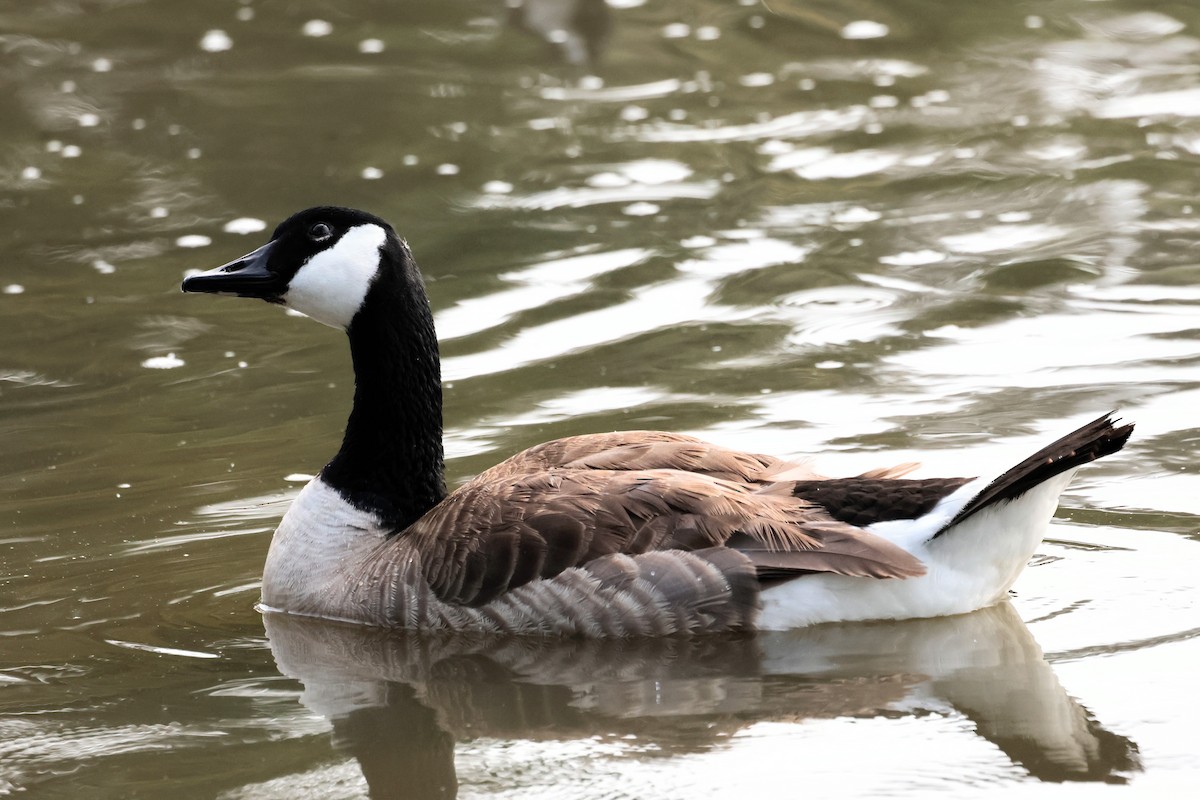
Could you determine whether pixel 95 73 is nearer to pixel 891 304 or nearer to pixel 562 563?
pixel 891 304

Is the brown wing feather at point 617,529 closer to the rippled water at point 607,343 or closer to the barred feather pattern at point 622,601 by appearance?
the barred feather pattern at point 622,601

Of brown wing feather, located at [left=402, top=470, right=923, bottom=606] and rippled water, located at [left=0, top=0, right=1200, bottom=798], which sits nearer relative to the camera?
rippled water, located at [left=0, top=0, right=1200, bottom=798]

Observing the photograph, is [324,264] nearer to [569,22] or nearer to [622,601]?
[622,601]

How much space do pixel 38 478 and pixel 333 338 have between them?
261 cm

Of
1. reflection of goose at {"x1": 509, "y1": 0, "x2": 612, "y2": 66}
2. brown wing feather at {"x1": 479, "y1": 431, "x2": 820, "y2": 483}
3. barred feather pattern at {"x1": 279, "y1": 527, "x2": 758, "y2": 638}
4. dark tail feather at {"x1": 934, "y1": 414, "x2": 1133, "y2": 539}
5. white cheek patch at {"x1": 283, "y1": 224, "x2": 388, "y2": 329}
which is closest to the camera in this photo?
dark tail feather at {"x1": 934, "y1": 414, "x2": 1133, "y2": 539}

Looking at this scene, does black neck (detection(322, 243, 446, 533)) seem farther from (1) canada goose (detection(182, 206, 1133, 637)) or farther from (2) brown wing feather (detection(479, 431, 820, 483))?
(2) brown wing feather (detection(479, 431, 820, 483))

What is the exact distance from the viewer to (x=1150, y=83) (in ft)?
53.8

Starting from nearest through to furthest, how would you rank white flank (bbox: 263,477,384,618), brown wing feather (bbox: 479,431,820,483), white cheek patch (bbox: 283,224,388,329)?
brown wing feather (bbox: 479,431,820,483)
white flank (bbox: 263,477,384,618)
white cheek patch (bbox: 283,224,388,329)

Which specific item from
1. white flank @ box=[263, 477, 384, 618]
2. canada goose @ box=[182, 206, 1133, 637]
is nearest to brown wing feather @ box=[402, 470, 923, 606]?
canada goose @ box=[182, 206, 1133, 637]

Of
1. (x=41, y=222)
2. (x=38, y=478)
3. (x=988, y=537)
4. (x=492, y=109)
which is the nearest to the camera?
(x=988, y=537)

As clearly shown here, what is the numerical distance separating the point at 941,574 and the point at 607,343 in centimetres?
427

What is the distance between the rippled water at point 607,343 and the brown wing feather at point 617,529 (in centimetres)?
35

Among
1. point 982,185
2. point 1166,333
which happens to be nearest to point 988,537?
point 1166,333

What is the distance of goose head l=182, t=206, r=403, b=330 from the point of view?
25.6 ft
